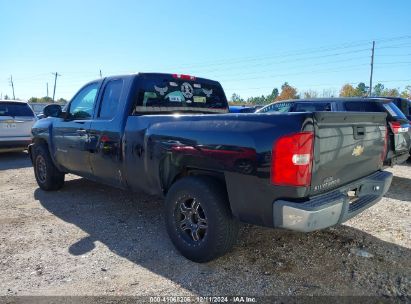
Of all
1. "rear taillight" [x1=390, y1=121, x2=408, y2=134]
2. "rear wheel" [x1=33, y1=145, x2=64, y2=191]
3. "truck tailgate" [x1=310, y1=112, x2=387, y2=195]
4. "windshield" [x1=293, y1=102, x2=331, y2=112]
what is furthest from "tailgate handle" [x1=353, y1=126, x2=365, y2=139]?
"rear wheel" [x1=33, y1=145, x2=64, y2=191]

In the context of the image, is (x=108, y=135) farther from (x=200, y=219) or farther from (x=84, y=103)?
(x=200, y=219)

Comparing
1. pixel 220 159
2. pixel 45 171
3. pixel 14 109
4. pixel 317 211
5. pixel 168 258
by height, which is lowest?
pixel 168 258

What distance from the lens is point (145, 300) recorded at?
2.90 m

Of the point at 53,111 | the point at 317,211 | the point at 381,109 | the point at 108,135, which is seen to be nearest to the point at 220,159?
the point at 317,211

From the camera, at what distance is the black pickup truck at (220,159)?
2.81m

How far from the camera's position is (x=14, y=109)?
34.7 feet

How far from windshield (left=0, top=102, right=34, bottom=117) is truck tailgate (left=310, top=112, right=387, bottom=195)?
9.90 m

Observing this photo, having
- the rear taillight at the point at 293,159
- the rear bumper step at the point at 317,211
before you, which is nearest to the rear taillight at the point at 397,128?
the rear bumper step at the point at 317,211

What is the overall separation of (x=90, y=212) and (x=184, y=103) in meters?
2.07

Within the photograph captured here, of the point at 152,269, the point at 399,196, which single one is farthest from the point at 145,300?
the point at 399,196

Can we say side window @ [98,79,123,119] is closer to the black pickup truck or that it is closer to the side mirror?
the black pickup truck

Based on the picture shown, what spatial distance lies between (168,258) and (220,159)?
124 cm

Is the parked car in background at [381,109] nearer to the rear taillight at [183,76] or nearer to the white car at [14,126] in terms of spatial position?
the rear taillight at [183,76]

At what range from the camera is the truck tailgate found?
9.45 feet
